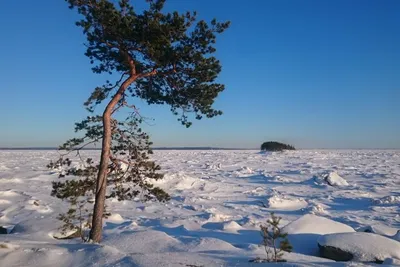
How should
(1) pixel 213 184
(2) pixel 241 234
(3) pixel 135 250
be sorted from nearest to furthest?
(3) pixel 135 250 < (2) pixel 241 234 < (1) pixel 213 184

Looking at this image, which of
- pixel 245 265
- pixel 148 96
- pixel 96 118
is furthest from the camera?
pixel 148 96

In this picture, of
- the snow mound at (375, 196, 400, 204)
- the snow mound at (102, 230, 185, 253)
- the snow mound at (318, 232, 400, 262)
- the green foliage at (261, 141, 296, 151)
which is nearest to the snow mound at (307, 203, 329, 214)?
the snow mound at (375, 196, 400, 204)

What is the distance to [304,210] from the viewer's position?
1373cm

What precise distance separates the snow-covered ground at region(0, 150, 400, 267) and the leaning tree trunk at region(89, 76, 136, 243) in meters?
0.47

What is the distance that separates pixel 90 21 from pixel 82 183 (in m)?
3.86

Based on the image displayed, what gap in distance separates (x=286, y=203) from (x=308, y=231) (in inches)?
217

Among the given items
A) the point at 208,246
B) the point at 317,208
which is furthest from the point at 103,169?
the point at 317,208

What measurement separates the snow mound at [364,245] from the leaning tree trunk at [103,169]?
5.11 m

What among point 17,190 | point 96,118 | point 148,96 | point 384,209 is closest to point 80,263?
point 96,118

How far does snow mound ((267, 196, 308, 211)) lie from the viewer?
14.4 meters

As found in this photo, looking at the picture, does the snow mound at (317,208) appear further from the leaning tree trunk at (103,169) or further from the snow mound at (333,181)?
the leaning tree trunk at (103,169)

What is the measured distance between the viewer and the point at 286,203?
14.8m

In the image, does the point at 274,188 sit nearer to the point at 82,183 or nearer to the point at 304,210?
the point at 304,210

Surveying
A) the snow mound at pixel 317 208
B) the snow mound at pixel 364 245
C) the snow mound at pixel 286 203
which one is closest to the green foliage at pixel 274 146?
the snow mound at pixel 286 203
